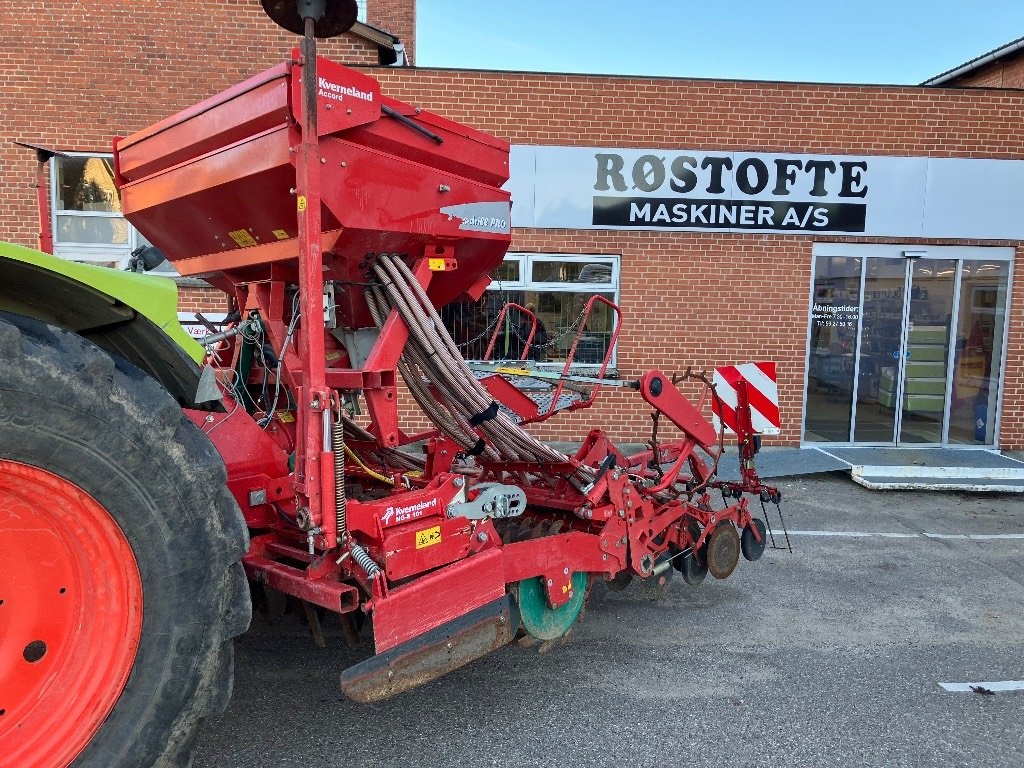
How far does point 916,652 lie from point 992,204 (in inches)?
283

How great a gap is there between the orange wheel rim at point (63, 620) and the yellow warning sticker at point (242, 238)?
1483 millimetres

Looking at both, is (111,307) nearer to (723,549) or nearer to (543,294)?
(723,549)

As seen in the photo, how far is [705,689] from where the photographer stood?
3.53 metres

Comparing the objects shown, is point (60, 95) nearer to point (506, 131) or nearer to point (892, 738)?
point (506, 131)

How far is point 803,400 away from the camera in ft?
29.9

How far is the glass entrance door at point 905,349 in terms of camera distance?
9.11 metres

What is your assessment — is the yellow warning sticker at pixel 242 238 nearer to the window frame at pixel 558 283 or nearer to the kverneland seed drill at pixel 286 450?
the kverneland seed drill at pixel 286 450

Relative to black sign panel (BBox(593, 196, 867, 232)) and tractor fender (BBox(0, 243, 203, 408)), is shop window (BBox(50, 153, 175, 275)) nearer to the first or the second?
black sign panel (BBox(593, 196, 867, 232))

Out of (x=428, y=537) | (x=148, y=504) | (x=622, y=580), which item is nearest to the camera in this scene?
(x=148, y=504)

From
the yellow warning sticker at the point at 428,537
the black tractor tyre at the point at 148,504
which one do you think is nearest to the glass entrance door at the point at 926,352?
the yellow warning sticker at the point at 428,537

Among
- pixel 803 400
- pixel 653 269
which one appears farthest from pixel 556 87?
pixel 803 400

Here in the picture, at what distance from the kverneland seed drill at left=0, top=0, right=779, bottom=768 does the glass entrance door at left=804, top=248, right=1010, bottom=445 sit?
537 cm

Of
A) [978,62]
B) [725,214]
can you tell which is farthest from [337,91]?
[978,62]

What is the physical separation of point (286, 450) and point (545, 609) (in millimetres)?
1441
